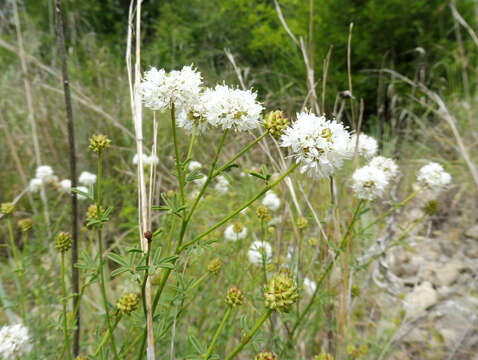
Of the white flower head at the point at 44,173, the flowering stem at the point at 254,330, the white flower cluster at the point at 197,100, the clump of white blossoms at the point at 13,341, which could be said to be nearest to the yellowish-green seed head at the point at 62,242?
the clump of white blossoms at the point at 13,341

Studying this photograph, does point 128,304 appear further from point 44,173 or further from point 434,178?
point 44,173

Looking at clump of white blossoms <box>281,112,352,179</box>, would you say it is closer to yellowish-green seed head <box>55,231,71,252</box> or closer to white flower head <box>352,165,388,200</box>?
white flower head <box>352,165,388,200</box>

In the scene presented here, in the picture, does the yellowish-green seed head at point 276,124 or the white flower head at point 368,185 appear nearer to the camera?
the yellowish-green seed head at point 276,124

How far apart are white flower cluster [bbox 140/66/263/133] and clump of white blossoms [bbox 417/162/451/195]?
46.6 inches

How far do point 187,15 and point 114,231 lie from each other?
250 inches

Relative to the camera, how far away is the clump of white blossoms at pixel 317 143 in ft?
2.51

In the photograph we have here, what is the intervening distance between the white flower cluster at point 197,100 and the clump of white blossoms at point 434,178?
3.89 ft

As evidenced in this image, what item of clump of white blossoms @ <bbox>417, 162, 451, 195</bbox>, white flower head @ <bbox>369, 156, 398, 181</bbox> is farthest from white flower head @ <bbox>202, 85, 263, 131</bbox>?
clump of white blossoms @ <bbox>417, 162, 451, 195</bbox>

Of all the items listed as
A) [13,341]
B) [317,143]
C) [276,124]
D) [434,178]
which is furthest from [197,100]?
[434,178]

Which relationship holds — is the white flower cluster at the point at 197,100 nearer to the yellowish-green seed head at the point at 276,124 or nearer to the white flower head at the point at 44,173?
the yellowish-green seed head at the point at 276,124

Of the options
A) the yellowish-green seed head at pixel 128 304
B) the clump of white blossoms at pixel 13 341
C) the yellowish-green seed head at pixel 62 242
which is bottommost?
the clump of white blossoms at pixel 13 341

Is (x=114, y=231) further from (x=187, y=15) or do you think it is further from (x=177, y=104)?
(x=187, y=15)

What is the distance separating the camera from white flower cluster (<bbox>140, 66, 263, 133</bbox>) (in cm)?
81

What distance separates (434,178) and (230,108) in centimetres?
127
